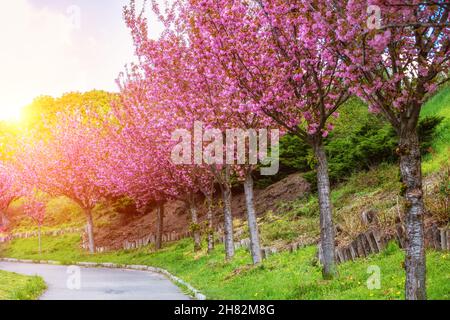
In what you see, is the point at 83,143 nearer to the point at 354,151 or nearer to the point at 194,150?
the point at 194,150

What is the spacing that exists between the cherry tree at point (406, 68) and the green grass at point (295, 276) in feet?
3.88

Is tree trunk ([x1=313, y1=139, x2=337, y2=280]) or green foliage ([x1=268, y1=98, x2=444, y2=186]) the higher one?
green foliage ([x1=268, y1=98, x2=444, y2=186])

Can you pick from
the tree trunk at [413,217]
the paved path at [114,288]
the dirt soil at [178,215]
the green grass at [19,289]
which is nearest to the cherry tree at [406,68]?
the tree trunk at [413,217]

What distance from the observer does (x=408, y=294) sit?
29.7 feet

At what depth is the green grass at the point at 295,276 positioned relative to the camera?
1062 cm

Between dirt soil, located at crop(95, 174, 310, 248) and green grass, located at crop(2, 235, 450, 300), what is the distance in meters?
5.12

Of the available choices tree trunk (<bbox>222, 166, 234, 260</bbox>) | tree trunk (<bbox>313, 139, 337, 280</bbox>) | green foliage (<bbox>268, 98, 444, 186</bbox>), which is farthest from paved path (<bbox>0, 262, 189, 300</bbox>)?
green foliage (<bbox>268, 98, 444, 186</bbox>)

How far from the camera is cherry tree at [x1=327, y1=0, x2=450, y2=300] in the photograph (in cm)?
895

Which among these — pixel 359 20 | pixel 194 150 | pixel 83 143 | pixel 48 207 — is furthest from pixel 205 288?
pixel 48 207

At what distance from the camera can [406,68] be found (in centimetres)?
959

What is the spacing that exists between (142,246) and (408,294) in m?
28.4

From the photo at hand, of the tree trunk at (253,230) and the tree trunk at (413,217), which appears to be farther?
the tree trunk at (253,230)

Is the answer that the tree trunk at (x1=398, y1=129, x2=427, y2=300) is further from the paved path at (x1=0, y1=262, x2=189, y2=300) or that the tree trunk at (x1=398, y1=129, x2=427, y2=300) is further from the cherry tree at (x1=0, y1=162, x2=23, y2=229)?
the cherry tree at (x1=0, y1=162, x2=23, y2=229)

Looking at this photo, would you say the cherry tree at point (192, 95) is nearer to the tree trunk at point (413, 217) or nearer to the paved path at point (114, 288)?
the paved path at point (114, 288)
